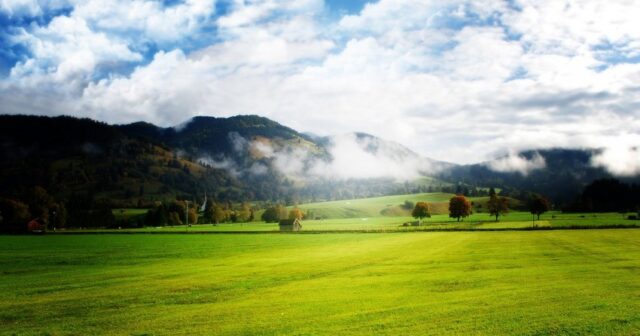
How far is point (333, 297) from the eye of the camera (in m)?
24.2

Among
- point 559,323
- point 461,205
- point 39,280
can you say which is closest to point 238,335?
point 559,323

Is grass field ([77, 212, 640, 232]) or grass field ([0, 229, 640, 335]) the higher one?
grass field ([0, 229, 640, 335])

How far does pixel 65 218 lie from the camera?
16425 cm

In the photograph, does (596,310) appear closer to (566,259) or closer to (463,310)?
(463,310)

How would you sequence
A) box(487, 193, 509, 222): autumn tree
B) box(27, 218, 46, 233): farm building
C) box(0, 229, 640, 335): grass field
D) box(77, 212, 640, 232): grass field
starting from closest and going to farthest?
box(0, 229, 640, 335): grass field, box(77, 212, 640, 232): grass field, box(27, 218, 46, 233): farm building, box(487, 193, 509, 222): autumn tree

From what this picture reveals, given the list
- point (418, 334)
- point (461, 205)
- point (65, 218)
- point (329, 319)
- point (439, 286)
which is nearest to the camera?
point (418, 334)

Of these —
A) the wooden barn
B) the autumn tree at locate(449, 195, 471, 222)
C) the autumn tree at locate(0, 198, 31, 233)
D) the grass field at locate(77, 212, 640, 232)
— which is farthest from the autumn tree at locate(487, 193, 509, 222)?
the autumn tree at locate(0, 198, 31, 233)

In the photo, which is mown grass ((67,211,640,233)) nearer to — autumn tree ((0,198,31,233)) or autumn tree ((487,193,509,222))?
autumn tree ((487,193,509,222))

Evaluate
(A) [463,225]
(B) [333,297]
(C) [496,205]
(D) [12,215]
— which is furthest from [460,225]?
(D) [12,215]

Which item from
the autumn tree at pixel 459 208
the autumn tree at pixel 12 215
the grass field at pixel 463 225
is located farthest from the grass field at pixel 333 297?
the autumn tree at pixel 12 215

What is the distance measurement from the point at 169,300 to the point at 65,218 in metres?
164

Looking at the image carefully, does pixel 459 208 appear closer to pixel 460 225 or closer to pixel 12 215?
pixel 460 225

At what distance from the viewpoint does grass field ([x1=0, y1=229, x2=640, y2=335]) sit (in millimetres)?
18109

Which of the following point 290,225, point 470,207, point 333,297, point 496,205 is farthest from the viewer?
point 470,207
